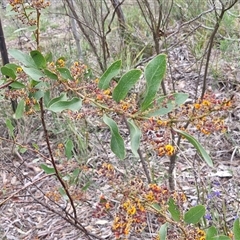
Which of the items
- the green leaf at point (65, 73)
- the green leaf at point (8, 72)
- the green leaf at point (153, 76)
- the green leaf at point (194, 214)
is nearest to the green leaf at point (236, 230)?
the green leaf at point (194, 214)

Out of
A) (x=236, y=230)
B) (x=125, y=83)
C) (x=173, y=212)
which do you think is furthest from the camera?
(x=173, y=212)

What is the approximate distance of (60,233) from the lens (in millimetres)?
2389

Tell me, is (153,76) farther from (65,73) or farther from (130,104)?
(65,73)

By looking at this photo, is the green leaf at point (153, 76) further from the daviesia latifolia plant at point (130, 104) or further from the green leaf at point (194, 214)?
the green leaf at point (194, 214)

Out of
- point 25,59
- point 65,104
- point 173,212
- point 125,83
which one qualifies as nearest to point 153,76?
point 125,83

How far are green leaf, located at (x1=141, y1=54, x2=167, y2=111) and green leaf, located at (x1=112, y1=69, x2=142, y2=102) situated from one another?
0.07 ft

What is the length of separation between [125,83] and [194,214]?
1.48ft

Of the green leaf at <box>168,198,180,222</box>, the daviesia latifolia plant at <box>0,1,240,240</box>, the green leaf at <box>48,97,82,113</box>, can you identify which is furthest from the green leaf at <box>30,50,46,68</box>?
the green leaf at <box>168,198,180,222</box>

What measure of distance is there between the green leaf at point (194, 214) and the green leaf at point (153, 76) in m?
0.41

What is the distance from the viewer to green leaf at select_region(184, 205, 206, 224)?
106 cm

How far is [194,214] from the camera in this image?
1.08 m

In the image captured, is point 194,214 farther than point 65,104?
Yes

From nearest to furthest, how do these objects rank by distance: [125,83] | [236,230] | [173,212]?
[125,83] < [236,230] < [173,212]

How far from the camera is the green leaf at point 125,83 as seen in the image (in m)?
0.77
